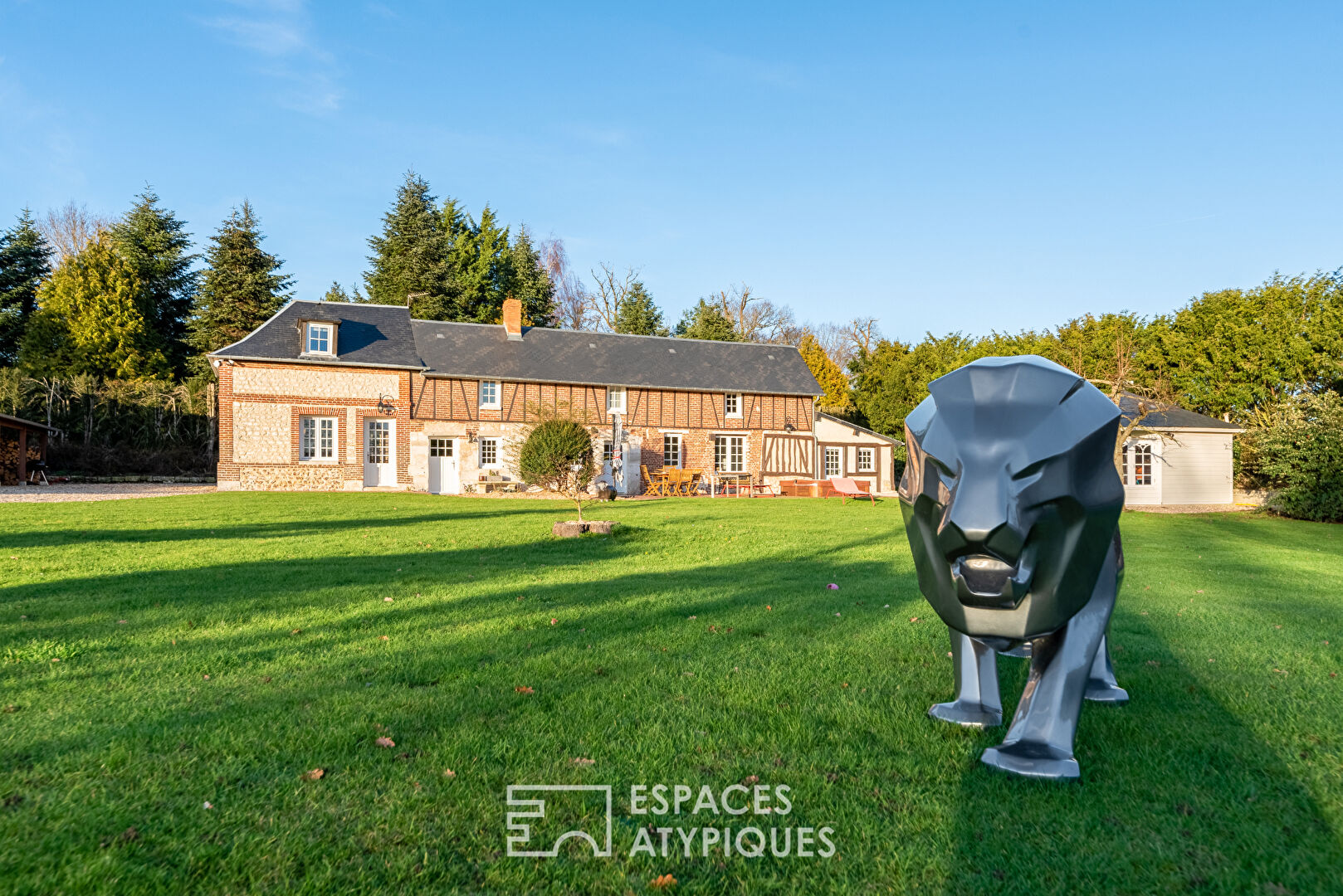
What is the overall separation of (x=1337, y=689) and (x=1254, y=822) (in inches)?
97.7

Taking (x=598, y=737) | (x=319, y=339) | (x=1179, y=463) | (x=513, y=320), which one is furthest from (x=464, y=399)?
(x=1179, y=463)

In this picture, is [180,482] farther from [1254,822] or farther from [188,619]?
[1254,822]

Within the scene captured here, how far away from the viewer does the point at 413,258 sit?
41.4 m

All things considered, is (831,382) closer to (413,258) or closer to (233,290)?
→ (413,258)

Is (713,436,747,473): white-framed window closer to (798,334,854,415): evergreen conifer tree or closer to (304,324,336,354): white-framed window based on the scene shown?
(798,334,854,415): evergreen conifer tree

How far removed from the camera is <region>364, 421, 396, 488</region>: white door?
27453mm

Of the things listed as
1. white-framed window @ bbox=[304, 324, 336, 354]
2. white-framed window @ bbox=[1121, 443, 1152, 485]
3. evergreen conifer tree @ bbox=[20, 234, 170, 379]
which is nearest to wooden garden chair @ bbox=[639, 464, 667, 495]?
white-framed window @ bbox=[304, 324, 336, 354]

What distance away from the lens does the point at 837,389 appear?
4456cm

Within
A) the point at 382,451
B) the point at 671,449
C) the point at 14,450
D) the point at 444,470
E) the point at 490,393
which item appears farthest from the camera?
the point at 671,449

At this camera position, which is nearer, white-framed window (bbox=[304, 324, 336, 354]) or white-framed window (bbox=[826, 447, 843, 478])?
white-framed window (bbox=[304, 324, 336, 354])

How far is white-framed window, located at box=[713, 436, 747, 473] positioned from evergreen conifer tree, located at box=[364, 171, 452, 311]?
19.2 meters

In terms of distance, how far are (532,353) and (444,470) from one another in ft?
20.3

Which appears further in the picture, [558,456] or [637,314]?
[637,314]

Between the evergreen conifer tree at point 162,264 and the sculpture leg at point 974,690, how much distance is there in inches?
1760
